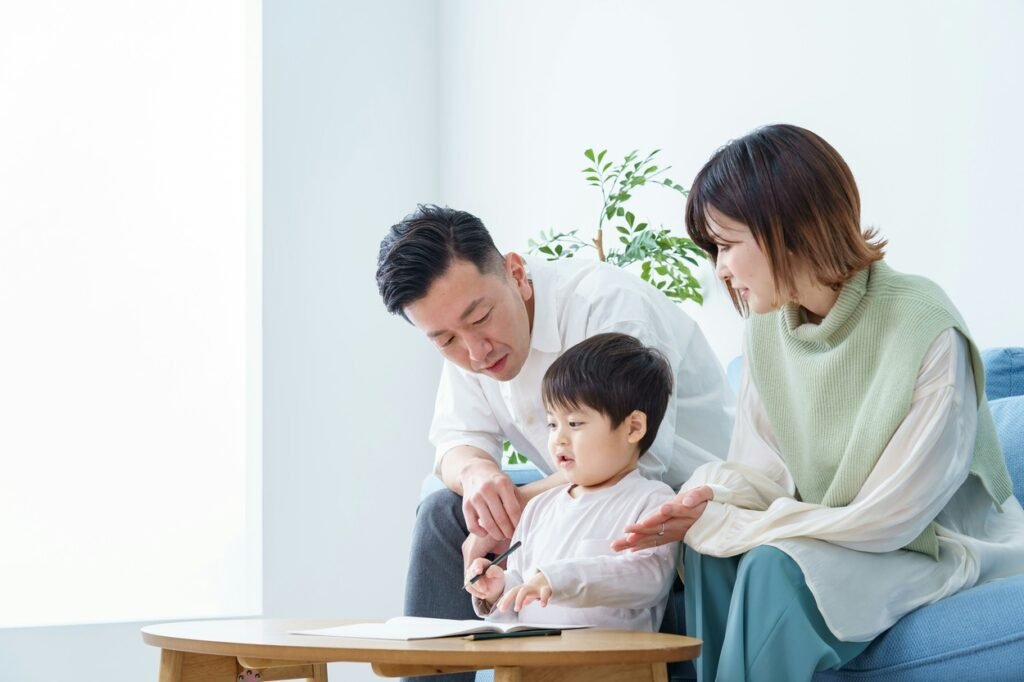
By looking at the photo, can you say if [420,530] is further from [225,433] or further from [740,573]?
[225,433]

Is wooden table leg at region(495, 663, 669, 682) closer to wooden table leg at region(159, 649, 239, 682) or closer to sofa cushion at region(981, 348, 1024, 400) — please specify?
wooden table leg at region(159, 649, 239, 682)

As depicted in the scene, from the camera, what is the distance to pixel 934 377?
1445 mm

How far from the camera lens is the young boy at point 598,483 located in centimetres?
154

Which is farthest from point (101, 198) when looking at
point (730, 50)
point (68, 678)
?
point (730, 50)

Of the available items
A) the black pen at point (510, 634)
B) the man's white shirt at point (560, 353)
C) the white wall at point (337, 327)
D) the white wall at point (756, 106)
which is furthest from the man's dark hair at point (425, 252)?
the white wall at point (337, 327)

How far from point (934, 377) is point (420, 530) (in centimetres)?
86

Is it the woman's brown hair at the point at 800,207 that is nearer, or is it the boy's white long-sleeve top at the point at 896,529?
the boy's white long-sleeve top at the point at 896,529

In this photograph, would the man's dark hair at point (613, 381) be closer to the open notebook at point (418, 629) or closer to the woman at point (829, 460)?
the woman at point (829, 460)

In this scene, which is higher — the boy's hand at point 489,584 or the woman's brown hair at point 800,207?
the woman's brown hair at point 800,207

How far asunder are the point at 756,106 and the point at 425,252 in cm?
121

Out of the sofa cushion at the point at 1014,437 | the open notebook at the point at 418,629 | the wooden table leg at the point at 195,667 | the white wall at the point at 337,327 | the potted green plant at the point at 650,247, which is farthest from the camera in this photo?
the white wall at the point at 337,327

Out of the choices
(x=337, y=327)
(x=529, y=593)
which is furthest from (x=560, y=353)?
(x=337, y=327)

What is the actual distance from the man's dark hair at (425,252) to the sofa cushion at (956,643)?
845 mm

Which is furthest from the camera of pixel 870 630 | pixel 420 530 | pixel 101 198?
pixel 101 198
